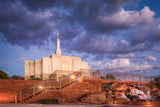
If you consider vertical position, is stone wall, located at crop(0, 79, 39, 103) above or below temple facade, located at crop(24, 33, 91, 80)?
below

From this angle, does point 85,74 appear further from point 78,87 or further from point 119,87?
point 119,87

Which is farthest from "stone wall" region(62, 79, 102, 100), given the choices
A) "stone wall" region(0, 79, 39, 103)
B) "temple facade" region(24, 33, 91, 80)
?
"temple facade" region(24, 33, 91, 80)

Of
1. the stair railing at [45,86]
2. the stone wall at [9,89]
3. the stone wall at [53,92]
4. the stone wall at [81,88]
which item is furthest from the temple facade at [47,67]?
the stone wall at [81,88]

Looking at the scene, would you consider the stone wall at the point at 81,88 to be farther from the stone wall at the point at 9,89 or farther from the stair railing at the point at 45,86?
the stone wall at the point at 9,89

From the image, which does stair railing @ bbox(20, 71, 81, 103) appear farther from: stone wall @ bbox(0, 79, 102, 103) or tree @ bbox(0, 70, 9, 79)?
tree @ bbox(0, 70, 9, 79)

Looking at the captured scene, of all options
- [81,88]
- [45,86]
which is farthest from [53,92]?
[81,88]

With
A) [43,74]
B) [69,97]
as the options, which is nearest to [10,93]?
[69,97]

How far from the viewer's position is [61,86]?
18.0 meters

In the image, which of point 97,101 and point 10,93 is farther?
point 10,93

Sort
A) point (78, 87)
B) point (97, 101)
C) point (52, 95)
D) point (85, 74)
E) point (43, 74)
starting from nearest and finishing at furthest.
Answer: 1. point (97, 101)
2. point (52, 95)
3. point (78, 87)
4. point (85, 74)
5. point (43, 74)

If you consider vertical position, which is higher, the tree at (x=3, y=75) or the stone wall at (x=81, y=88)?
the tree at (x=3, y=75)

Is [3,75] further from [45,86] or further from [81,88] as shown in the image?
[81,88]

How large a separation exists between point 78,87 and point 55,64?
26.4 meters

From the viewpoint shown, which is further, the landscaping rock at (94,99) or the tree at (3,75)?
the tree at (3,75)
